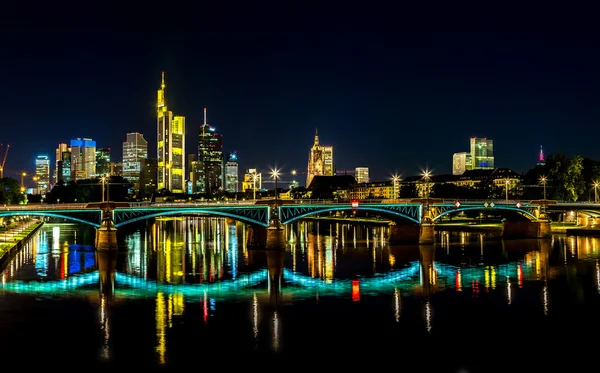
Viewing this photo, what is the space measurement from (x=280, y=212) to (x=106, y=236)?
21.0m

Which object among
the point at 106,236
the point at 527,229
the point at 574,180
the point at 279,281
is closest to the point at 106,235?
the point at 106,236

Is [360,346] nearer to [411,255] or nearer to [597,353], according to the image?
[597,353]

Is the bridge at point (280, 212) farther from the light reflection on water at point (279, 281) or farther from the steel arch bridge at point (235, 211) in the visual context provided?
the light reflection on water at point (279, 281)

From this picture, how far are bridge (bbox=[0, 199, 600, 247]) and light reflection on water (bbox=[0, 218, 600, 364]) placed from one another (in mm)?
3613

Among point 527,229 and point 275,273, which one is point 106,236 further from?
point 527,229

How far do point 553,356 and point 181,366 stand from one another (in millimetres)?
18640

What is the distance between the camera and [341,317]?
40.8m

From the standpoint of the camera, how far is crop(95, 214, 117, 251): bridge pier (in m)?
73.8

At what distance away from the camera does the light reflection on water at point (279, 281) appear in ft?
131

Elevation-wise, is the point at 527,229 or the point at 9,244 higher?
the point at 9,244

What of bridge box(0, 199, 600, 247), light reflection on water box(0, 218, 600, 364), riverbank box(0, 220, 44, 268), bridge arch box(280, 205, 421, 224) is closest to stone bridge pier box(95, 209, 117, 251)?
bridge box(0, 199, 600, 247)

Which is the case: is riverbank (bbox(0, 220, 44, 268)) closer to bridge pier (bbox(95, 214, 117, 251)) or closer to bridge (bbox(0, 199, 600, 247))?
bridge (bbox(0, 199, 600, 247))

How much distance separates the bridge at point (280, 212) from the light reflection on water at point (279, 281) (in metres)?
3.61

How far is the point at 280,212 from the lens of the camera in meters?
79.3
